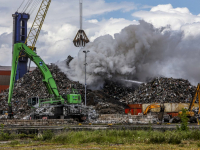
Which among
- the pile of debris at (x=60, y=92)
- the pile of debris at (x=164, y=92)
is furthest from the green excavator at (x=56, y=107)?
the pile of debris at (x=164, y=92)

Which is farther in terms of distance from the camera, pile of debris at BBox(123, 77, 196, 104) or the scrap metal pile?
pile of debris at BBox(123, 77, 196, 104)

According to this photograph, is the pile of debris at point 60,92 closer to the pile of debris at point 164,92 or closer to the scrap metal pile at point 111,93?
the scrap metal pile at point 111,93

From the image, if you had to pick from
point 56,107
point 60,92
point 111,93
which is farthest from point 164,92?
point 56,107

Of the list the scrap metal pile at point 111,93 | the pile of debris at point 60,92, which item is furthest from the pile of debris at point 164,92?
the pile of debris at point 60,92

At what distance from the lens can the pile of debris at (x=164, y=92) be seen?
176 feet

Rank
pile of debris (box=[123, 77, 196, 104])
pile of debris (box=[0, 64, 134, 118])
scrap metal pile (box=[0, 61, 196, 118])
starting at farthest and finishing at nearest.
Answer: pile of debris (box=[123, 77, 196, 104]), scrap metal pile (box=[0, 61, 196, 118]), pile of debris (box=[0, 64, 134, 118])

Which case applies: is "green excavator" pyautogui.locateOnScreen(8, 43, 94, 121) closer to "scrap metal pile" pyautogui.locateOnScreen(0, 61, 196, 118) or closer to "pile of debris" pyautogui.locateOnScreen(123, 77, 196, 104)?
"scrap metal pile" pyautogui.locateOnScreen(0, 61, 196, 118)

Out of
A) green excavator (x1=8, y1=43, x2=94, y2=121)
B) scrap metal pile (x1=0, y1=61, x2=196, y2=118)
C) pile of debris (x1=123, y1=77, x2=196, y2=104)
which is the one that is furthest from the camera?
pile of debris (x1=123, y1=77, x2=196, y2=104)

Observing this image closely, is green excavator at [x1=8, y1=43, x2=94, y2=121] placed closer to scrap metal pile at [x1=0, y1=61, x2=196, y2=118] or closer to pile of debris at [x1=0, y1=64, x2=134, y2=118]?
scrap metal pile at [x1=0, y1=61, x2=196, y2=118]

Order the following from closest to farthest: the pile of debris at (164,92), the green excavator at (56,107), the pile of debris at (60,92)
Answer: the green excavator at (56,107), the pile of debris at (60,92), the pile of debris at (164,92)

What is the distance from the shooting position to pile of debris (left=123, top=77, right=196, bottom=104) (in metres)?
53.5

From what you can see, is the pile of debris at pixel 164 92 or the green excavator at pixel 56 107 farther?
the pile of debris at pixel 164 92

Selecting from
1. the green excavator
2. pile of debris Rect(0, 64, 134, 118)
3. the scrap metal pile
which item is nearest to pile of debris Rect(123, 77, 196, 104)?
the scrap metal pile

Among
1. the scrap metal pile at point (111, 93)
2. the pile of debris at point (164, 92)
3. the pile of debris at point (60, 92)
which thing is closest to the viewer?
the pile of debris at point (60, 92)
